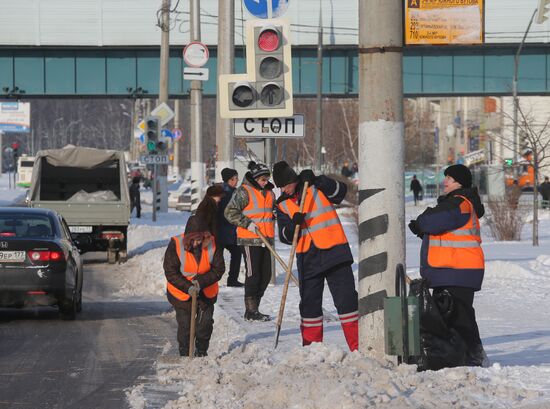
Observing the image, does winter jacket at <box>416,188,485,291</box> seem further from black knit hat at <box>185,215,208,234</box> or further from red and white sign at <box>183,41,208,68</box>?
red and white sign at <box>183,41,208,68</box>

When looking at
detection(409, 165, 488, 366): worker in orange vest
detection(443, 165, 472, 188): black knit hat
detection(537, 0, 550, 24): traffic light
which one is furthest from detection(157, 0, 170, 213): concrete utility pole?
detection(409, 165, 488, 366): worker in orange vest

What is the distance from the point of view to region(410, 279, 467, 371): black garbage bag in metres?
10.2

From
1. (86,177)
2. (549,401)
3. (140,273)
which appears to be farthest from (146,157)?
(549,401)

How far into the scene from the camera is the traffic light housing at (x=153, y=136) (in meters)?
37.1

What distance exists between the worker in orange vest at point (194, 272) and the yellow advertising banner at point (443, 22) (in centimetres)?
247

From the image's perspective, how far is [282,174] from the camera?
11375 mm

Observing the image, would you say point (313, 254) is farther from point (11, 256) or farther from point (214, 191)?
point (11, 256)

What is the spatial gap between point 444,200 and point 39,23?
3989 cm

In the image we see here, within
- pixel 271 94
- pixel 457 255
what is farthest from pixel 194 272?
pixel 271 94

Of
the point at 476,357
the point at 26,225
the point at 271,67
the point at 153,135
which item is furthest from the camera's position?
the point at 153,135

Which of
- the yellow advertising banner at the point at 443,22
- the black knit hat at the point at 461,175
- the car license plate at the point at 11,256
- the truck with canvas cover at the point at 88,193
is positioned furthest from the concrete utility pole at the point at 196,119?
the yellow advertising banner at the point at 443,22

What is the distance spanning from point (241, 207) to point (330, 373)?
6900mm

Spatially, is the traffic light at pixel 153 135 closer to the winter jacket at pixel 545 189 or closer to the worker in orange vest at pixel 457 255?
the winter jacket at pixel 545 189

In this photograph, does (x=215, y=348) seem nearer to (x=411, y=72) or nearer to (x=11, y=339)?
(x=11, y=339)
